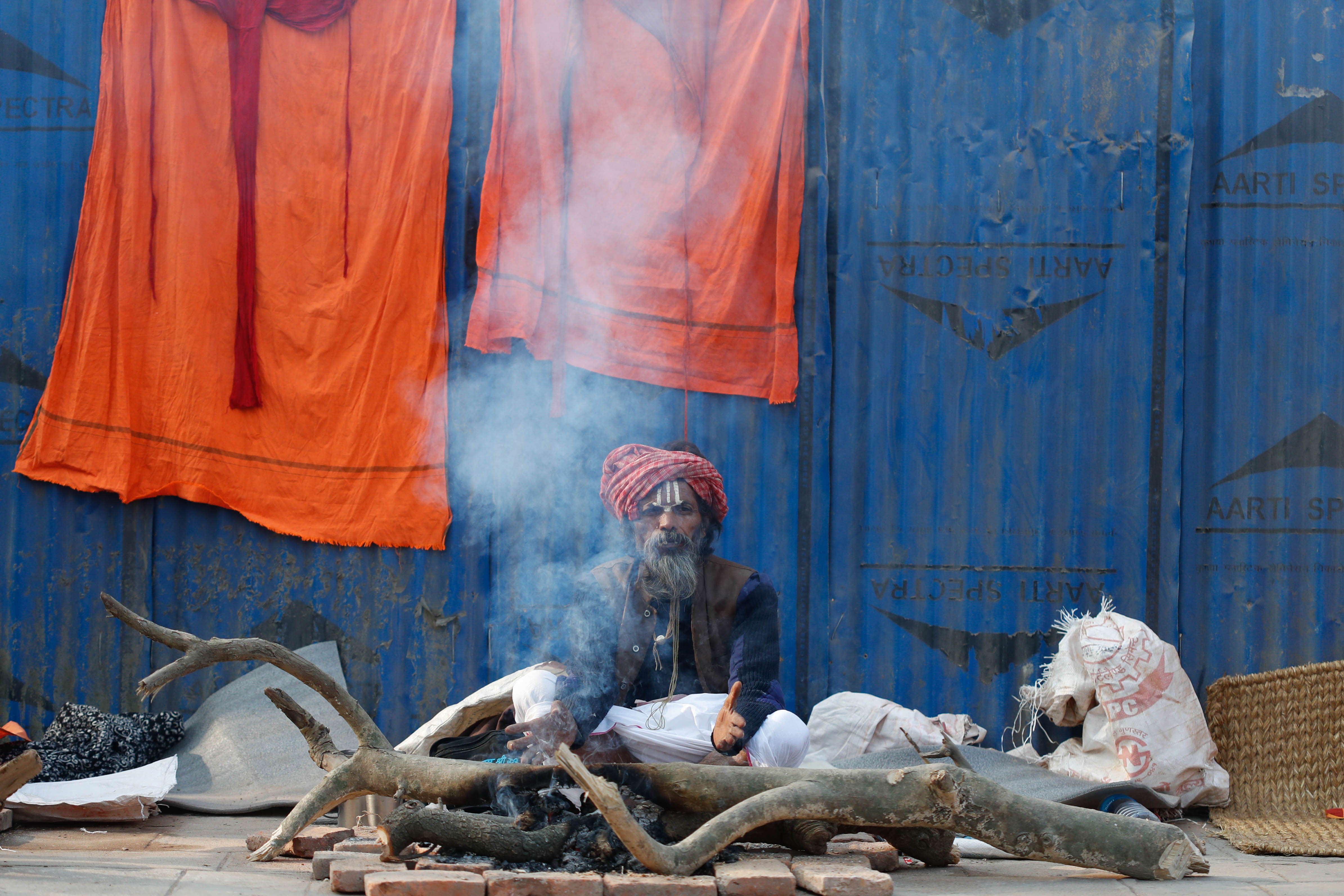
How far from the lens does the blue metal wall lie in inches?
185

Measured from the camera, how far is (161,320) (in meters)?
4.79

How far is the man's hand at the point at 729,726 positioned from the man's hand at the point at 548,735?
0.46m

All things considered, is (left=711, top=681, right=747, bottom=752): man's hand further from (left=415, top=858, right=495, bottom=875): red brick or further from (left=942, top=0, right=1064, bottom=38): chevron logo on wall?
(left=942, top=0, right=1064, bottom=38): chevron logo on wall

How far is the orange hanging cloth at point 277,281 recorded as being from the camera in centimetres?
473

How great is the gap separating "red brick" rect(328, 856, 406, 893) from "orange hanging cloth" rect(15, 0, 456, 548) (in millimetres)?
2199

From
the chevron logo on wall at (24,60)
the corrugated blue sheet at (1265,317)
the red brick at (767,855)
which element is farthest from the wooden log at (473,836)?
the chevron logo on wall at (24,60)

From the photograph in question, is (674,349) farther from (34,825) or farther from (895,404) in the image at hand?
(34,825)

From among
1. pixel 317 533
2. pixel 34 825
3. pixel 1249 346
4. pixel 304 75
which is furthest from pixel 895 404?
pixel 34 825

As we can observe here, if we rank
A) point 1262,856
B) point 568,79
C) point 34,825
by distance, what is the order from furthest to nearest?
point 568,79, point 34,825, point 1262,856

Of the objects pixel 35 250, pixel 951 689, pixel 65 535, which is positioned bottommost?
pixel 951 689

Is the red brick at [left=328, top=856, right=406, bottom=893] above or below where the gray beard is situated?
below

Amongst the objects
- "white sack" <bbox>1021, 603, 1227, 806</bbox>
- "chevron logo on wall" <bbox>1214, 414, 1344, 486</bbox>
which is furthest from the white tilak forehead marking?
"chevron logo on wall" <bbox>1214, 414, 1344, 486</bbox>

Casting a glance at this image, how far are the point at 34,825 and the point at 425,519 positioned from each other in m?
1.81

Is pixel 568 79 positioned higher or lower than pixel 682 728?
higher
